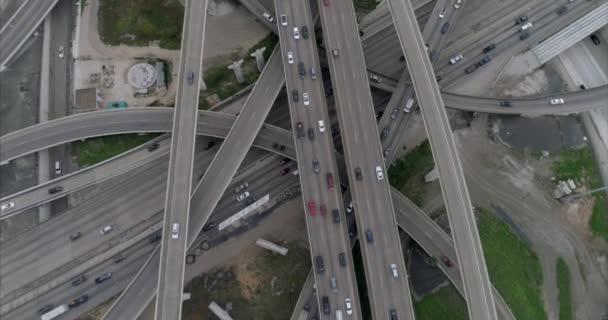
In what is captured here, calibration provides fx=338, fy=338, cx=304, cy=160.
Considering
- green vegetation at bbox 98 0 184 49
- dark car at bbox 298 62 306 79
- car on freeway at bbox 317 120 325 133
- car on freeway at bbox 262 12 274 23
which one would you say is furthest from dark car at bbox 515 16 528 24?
green vegetation at bbox 98 0 184 49

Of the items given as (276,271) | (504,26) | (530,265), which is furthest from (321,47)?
(530,265)

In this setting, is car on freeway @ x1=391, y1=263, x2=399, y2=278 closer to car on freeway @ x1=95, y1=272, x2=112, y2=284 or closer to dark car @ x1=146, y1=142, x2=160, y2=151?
dark car @ x1=146, y1=142, x2=160, y2=151

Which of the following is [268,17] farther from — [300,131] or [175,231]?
[175,231]

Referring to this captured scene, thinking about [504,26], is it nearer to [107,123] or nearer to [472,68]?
[472,68]

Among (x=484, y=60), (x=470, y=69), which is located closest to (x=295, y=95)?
(x=470, y=69)

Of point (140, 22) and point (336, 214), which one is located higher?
point (140, 22)

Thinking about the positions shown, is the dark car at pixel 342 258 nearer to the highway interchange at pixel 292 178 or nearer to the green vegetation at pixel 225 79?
the highway interchange at pixel 292 178

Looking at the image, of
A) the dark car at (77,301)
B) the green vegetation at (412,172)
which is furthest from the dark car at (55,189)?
the green vegetation at (412,172)
